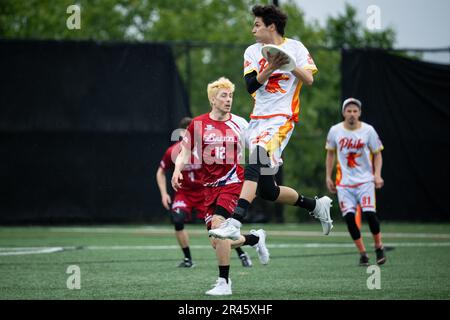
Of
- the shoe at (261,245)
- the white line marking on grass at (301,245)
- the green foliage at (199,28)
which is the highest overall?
the green foliage at (199,28)

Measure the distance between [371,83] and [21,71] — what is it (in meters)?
7.13

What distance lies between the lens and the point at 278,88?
784 centimetres

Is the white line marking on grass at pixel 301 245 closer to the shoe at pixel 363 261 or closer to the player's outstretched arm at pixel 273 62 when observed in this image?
the shoe at pixel 363 261

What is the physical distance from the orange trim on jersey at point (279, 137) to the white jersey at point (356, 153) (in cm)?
339

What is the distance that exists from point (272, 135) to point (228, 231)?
1.00m

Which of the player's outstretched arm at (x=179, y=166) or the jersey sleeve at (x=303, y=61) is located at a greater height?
the jersey sleeve at (x=303, y=61)

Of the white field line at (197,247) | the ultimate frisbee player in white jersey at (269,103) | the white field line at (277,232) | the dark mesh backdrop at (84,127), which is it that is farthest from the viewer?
the dark mesh backdrop at (84,127)

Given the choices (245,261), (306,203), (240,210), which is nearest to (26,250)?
(245,261)

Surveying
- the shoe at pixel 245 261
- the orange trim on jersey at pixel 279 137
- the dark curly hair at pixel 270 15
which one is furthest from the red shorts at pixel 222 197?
the shoe at pixel 245 261

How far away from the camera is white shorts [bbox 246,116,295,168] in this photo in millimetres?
7695

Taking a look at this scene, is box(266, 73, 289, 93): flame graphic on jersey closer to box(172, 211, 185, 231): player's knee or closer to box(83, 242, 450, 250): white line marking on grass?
box(172, 211, 185, 231): player's knee

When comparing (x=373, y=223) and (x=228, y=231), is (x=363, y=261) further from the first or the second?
(x=228, y=231)

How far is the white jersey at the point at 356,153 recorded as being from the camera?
36.2 ft
